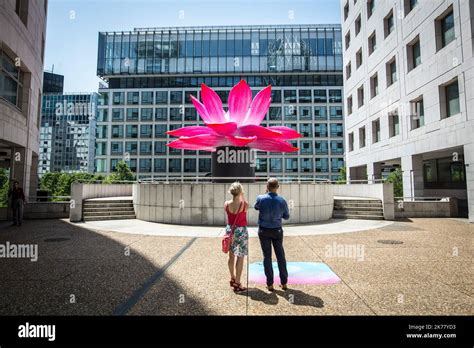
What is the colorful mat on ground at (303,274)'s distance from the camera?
17.8 ft

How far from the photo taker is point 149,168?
58406 mm

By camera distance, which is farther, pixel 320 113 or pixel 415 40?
pixel 320 113

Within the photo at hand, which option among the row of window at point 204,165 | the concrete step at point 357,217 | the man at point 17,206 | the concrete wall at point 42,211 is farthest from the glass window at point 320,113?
the man at point 17,206

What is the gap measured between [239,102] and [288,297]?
35.3 ft

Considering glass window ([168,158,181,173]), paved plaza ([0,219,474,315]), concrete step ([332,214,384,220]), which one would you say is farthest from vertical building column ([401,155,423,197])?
glass window ([168,158,181,173])

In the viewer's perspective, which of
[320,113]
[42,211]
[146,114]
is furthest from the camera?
[320,113]

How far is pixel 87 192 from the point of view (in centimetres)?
1716

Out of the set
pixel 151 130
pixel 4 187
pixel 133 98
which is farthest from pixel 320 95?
pixel 4 187

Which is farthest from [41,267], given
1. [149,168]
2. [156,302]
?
[149,168]

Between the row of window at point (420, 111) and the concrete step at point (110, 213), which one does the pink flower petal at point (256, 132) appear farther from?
the row of window at point (420, 111)

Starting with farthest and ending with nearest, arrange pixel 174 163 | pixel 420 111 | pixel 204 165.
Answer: pixel 174 163 < pixel 204 165 < pixel 420 111

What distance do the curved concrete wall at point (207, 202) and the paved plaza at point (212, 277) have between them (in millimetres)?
2804

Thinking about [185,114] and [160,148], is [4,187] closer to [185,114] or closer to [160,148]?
[160,148]

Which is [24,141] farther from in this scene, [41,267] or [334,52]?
[334,52]
